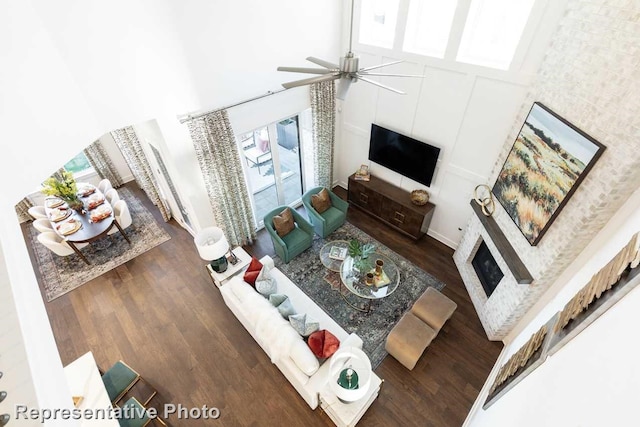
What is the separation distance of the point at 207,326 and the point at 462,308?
4.17 m

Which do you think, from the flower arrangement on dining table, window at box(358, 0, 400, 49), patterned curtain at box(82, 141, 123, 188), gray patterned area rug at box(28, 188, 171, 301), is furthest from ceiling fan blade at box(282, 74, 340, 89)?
patterned curtain at box(82, 141, 123, 188)

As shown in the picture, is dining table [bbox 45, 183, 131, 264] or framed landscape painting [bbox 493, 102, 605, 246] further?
dining table [bbox 45, 183, 131, 264]

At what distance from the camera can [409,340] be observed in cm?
407

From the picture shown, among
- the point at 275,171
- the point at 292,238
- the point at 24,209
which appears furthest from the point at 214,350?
the point at 24,209

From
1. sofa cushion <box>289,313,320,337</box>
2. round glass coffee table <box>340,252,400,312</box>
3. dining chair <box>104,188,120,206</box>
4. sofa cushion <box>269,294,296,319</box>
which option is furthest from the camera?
dining chair <box>104,188,120,206</box>

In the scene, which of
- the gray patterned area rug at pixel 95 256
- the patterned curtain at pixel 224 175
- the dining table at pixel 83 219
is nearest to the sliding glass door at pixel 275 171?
the patterned curtain at pixel 224 175

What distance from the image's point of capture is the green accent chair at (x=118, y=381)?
3609 millimetres

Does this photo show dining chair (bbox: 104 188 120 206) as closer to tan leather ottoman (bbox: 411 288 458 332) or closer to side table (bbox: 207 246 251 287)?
side table (bbox: 207 246 251 287)

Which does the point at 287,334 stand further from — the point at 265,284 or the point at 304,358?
the point at 265,284

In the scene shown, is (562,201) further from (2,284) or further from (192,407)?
(192,407)

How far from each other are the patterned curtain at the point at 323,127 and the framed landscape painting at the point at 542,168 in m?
3.36

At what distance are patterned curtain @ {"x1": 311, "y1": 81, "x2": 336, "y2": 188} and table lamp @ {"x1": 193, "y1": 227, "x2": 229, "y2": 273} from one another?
272 cm

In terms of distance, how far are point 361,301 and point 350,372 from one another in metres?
1.85

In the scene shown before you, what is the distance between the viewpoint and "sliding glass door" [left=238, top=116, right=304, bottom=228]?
254 inches
